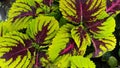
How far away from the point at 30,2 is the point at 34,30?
10 centimetres

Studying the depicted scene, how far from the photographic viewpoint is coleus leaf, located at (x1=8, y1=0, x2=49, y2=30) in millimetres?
809

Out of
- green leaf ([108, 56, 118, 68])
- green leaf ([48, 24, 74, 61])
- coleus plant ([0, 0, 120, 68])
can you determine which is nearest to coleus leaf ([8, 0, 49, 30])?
coleus plant ([0, 0, 120, 68])

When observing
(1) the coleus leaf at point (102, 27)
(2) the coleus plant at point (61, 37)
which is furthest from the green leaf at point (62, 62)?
(1) the coleus leaf at point (102, 27)

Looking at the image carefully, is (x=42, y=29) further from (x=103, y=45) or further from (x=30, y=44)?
(x=103, y=45)

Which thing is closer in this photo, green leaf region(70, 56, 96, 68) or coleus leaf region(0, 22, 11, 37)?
green leaf region(70, 56, 96, 68)

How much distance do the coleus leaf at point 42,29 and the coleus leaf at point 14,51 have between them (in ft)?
0.09

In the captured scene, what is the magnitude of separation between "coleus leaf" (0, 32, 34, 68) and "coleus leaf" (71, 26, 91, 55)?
0.44 feet

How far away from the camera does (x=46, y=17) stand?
77 centimetres

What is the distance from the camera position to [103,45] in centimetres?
77

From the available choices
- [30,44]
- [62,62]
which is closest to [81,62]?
[62,62]

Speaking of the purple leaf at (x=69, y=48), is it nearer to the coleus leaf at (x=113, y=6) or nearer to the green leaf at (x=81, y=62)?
the green leaf at (x=81, y=62)

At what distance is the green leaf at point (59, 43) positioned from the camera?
752 mm

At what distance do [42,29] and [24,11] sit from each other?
Result: 84 mm

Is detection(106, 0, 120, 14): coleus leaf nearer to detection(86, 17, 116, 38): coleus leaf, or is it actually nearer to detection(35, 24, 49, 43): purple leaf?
detection(86, 17, 116, 38): coleus leaf
